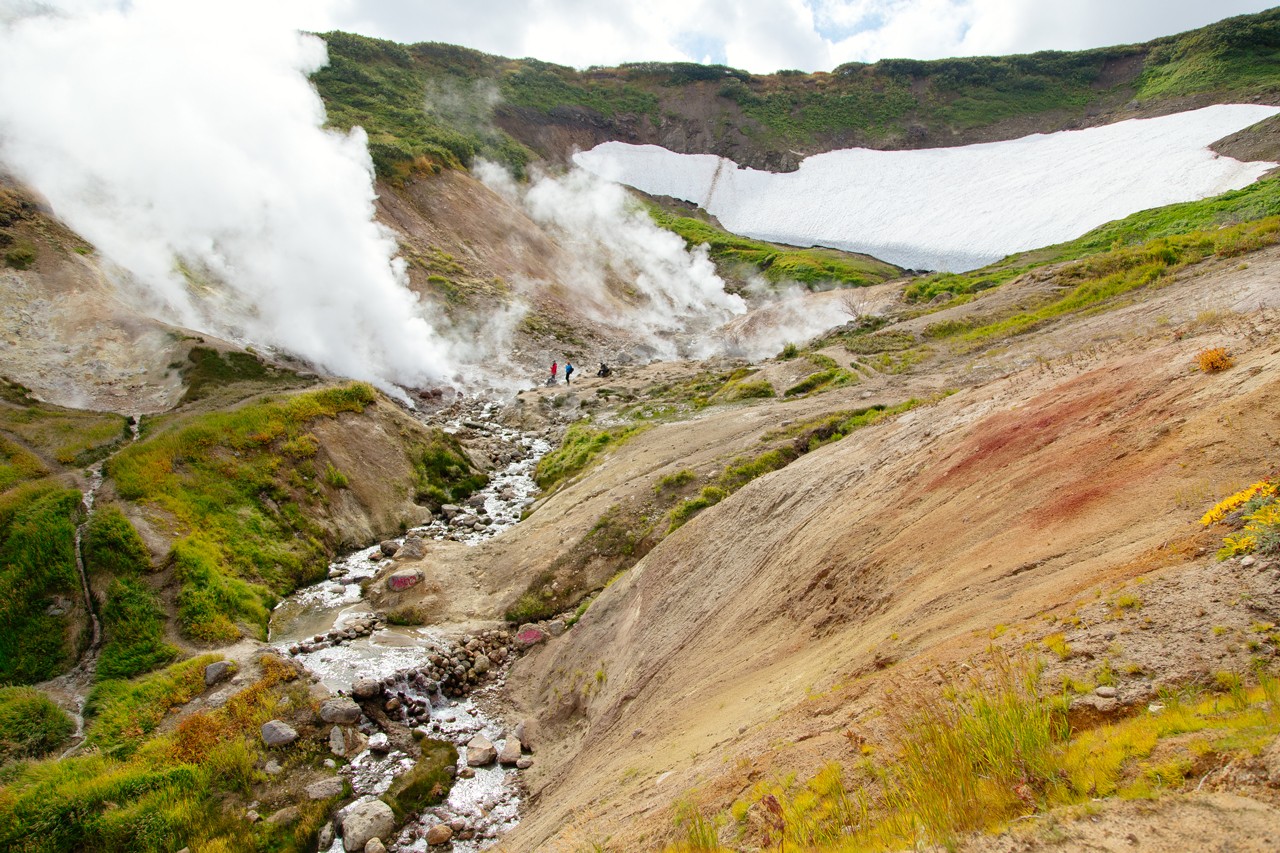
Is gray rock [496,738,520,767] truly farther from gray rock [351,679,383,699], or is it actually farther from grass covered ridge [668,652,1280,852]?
grass covered ridge [668,652,1280,852]

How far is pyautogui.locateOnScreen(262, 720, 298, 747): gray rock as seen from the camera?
436 inches

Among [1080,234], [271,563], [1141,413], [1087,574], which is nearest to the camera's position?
[1087,574]

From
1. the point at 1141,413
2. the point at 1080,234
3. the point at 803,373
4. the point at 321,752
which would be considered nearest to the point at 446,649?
the point at 321,752

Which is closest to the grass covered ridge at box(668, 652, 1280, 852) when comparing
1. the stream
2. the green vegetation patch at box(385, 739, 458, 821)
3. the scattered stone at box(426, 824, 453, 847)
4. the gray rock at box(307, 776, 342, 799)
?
the scattered stone at box(426, 824, 453, 847)

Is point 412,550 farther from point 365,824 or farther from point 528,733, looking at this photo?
point 365,824

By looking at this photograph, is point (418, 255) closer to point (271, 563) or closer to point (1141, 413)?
point (271, 563)

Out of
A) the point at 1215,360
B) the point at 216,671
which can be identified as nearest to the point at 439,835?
the point at 216,671

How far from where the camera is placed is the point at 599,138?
83.6m

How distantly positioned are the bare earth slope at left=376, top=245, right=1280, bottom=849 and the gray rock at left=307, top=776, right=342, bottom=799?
3274 millimetres

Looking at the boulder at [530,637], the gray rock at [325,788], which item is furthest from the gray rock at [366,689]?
the boulder at [530,637]

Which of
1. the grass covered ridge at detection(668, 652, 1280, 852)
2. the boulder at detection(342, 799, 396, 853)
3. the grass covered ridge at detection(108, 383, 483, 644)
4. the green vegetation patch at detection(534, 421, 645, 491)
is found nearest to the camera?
the grass covered ridge at detection(668, 652, 1280, 852)

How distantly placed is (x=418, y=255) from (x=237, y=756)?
3506 centimetres

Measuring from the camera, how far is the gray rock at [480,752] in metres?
11.7

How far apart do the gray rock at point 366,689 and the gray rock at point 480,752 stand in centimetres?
211
